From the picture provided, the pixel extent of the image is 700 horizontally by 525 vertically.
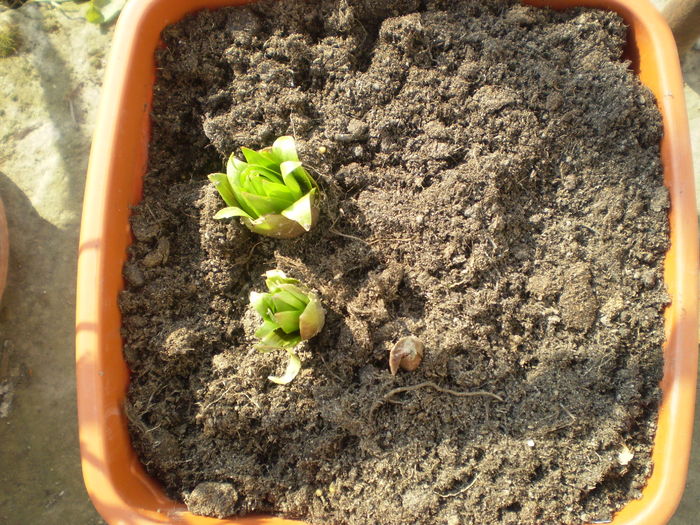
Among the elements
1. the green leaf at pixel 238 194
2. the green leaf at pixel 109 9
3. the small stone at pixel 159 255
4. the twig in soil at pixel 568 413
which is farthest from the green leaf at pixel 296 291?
the green leaf at pixel 109 9

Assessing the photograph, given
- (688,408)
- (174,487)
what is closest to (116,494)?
(174,487)

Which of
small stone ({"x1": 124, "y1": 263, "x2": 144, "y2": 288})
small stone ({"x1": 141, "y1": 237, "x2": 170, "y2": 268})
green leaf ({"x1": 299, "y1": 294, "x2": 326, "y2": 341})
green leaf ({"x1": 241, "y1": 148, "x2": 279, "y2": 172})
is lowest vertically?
small stone ({"x1": 124, "y1": 263, "x2": 144, "y2": 288})

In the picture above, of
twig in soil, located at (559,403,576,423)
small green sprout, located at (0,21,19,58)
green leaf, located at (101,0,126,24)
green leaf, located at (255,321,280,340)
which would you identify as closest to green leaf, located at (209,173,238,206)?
green leaf, located at (255,321,280,340)

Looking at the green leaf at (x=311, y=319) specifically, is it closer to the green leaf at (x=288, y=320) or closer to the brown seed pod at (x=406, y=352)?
the green leaf at (x=288, y=320)

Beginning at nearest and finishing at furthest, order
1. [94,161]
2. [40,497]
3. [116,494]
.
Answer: [116,494] < [94,161] < [40,497]

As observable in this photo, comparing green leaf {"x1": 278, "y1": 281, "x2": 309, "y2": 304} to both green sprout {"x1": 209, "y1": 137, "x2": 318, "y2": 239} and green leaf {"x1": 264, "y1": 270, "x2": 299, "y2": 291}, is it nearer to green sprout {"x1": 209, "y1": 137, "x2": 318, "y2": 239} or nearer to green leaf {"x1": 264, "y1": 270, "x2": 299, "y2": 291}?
green leaf {"x1": 264, "y1": 270, "x2": 299, "y2": 291}

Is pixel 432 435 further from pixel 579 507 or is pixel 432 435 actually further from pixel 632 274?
pixel 632 274
